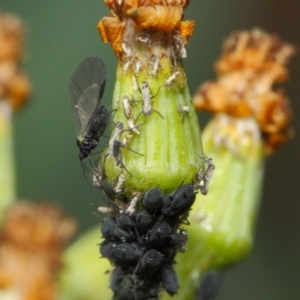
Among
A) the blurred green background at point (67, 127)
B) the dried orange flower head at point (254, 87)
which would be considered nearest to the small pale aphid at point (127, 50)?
the dried orange flower head at point (254, 87)

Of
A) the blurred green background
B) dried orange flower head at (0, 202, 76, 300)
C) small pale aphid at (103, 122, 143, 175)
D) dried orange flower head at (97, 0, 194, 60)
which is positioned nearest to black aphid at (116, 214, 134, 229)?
small pale aphid at (103, 122, 143, 175)

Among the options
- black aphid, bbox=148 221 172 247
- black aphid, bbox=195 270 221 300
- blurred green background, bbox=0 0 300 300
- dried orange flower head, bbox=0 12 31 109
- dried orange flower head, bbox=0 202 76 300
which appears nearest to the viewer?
black aphid, bbox=148 221 172 247

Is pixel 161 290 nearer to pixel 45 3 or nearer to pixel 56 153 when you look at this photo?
pixel 56 153

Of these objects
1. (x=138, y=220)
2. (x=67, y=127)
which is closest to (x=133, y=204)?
(x=138, y=220)

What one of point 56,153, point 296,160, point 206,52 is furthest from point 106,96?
point 296,160

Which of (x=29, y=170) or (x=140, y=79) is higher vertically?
(x=29, y=170)

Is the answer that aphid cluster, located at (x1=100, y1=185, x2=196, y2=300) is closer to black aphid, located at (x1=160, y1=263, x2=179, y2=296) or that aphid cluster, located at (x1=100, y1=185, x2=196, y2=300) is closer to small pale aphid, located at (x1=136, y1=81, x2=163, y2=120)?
black aphid, located at (x1=160, y1=263, x2=179, y2=296)

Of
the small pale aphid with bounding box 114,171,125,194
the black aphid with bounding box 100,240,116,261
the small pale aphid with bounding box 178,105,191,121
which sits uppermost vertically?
the small pale aphid with bounding box 178,105,191,121
